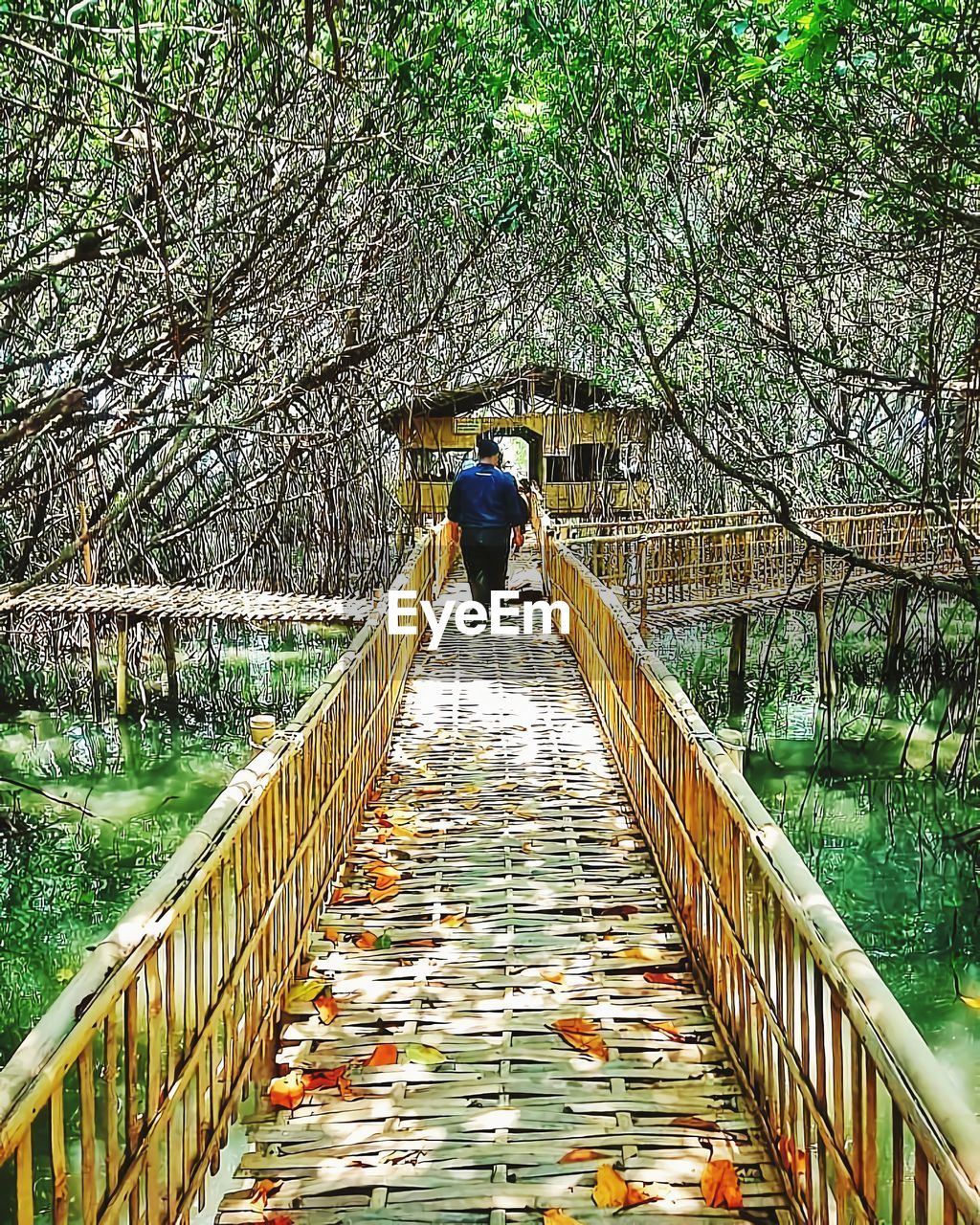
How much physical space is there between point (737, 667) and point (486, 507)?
5594mm

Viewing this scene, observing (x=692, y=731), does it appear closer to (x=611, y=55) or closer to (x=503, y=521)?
(x=611, y=55)

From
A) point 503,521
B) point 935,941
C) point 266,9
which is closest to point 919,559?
point 503,521

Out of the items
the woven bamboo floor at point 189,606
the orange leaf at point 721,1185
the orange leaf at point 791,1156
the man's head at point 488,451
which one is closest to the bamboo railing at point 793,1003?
the orange leaf at point 791,1156

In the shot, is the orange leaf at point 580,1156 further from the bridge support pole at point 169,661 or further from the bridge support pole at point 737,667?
the bridge support pole at point 737,667

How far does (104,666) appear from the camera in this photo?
47.9 ft

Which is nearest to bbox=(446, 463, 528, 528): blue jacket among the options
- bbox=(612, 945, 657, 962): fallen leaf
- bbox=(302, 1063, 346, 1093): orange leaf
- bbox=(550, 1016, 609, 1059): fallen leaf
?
bbox=(612, 945, 657, 962): fallen leaf

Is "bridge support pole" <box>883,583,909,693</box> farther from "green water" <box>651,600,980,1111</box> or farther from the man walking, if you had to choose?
the man walking

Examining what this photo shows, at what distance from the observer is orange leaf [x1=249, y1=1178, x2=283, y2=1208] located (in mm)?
2551

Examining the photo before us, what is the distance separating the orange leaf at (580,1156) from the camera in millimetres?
2702

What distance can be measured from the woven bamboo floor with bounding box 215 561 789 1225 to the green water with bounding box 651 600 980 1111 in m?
2.09

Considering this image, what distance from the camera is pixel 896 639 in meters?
14.3

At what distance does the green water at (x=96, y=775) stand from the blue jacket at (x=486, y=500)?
119 inches

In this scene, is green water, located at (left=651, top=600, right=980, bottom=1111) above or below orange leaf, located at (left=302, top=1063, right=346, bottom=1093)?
below

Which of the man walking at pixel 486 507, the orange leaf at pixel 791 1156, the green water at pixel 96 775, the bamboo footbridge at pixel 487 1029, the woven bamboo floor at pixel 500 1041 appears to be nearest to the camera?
the bamboo footbridge at pixel 487 1029
